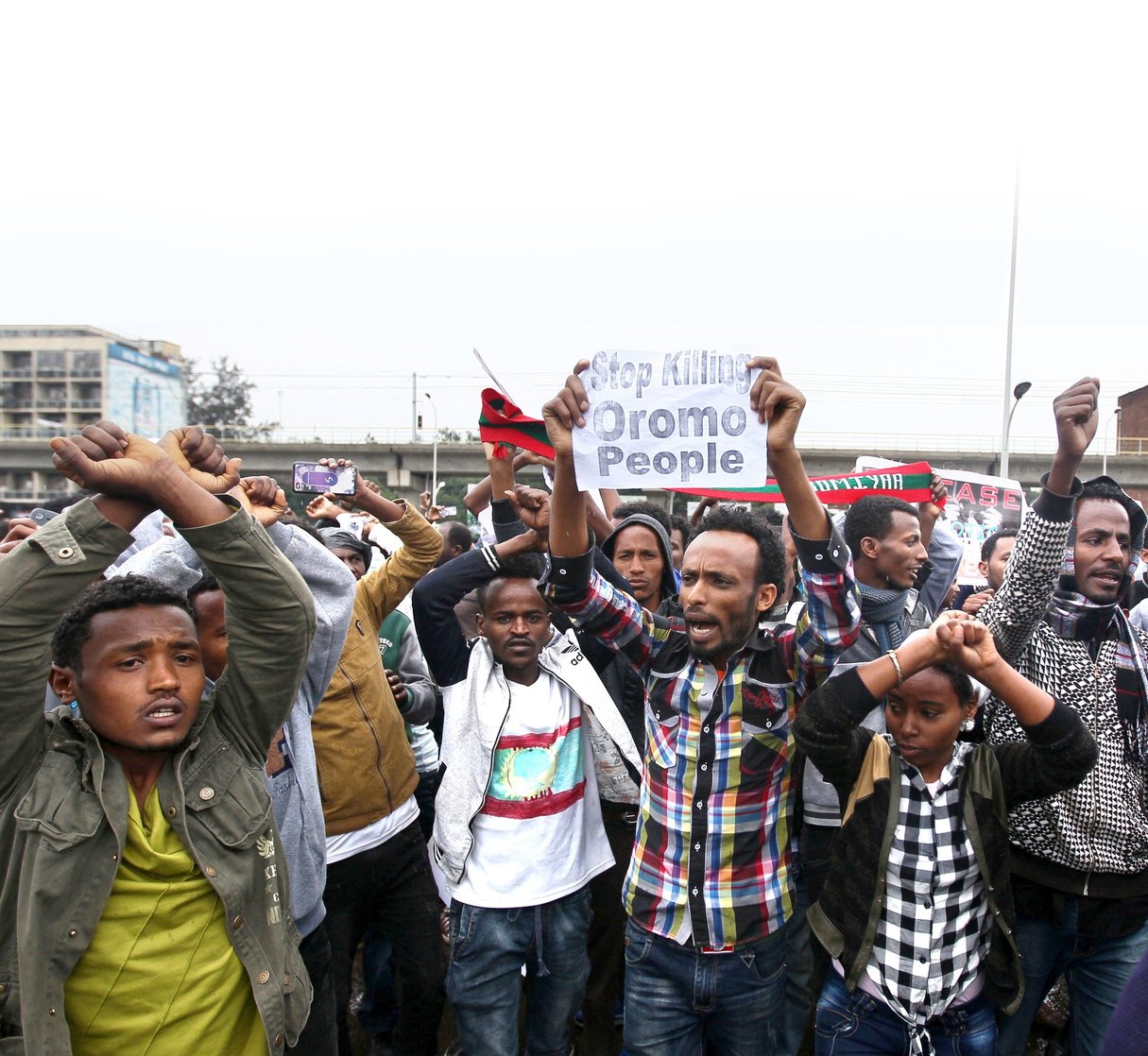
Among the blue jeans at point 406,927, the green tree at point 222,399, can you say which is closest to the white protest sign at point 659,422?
the blue jeans at point 406,927

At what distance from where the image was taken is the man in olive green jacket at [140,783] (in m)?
1.99

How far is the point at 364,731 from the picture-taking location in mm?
3416

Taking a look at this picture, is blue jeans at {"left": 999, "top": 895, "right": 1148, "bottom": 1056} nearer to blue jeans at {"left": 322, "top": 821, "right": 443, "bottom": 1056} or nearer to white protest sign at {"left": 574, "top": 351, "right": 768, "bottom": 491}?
white protest sign at {"left": 574, "top": 351, "right": 768, "bottom": 491}

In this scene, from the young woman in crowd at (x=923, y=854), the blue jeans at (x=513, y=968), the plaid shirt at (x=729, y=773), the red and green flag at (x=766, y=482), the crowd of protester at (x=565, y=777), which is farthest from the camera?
the red and green flag at (x=766, y=482)

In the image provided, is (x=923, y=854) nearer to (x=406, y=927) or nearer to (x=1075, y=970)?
(x=1075, y=970)

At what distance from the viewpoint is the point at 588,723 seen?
10.9 ft

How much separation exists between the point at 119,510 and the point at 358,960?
3.72 m

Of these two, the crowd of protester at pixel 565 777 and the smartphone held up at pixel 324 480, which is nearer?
the crowd of protester at pixel 565 777

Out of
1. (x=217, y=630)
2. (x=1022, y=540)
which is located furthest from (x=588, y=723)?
(x=1022, y=540)

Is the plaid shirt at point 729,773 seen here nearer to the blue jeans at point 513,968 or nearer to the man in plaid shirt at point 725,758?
the man in plaid shirt at point 725,758

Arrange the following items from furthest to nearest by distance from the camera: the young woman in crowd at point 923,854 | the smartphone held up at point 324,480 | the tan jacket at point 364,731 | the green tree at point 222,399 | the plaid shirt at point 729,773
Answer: the green tree at point 222,399 < the smartphone held up at point 324,480 < the tan jacket at point 364,731 < the plaid shirt at point 729,773 < the young woman in crowd at point 923,854

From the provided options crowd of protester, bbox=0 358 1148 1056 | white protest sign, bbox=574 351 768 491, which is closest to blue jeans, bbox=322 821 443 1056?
crowd of protester, bbox=0 358 1148 1056

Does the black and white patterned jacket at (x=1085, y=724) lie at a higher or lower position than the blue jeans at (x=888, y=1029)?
higher

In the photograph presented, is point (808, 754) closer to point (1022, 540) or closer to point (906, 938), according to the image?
point (906, 938)
